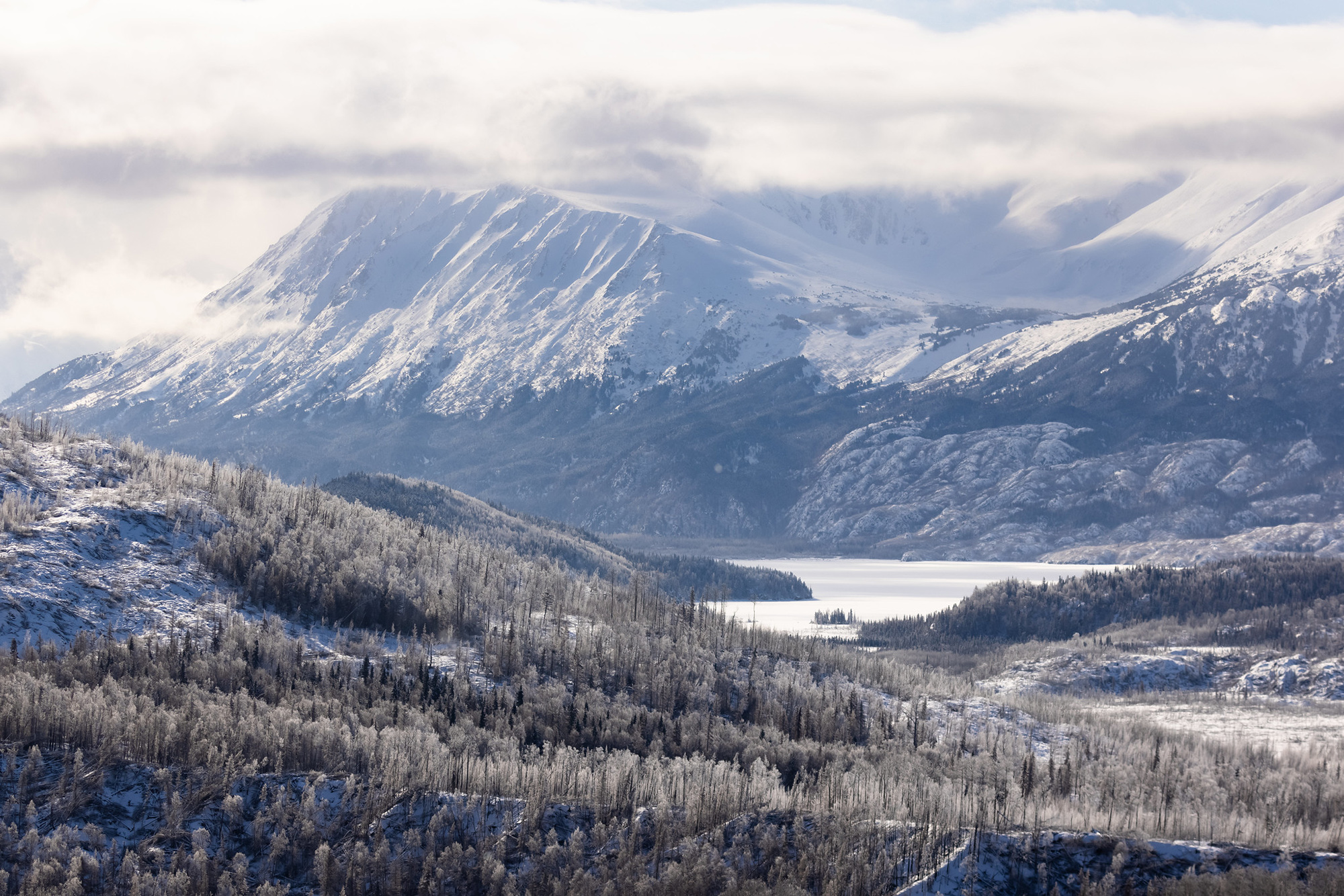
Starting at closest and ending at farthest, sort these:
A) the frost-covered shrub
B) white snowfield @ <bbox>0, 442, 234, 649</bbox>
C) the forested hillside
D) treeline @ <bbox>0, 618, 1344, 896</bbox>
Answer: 1. treeline @ <bbox>0, 618, 1344, 896</bbox>
2. the forested hillside
3. white snowfield @ <bbox>0, 442, 234, 649</bbox>
4. the frost-covered shrub

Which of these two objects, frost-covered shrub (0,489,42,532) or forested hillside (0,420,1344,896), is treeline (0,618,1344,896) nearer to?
forested hillside (0,420,1344,896)

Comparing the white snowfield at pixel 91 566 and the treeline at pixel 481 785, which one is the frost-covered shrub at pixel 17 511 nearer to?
the white snowfield at pixel 91 566

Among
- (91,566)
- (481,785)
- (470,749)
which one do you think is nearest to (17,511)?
(91,566)

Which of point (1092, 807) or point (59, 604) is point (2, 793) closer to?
point (59, 604)

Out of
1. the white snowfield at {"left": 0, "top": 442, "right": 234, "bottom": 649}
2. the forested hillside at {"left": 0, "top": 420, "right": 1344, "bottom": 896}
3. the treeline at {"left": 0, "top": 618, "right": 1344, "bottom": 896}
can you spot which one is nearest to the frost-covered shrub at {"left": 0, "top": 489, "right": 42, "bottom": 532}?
the forested hillside at {"left": 0, "top": 420, "right": 1344, "bottom": 896}

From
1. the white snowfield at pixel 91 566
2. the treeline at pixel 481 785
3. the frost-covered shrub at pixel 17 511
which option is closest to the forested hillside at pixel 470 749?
the treeline at pixel 481 785

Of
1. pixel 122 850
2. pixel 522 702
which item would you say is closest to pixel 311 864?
pixel 122 850

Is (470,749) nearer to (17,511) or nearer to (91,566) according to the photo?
(91,566)

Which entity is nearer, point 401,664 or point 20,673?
point 20,673
